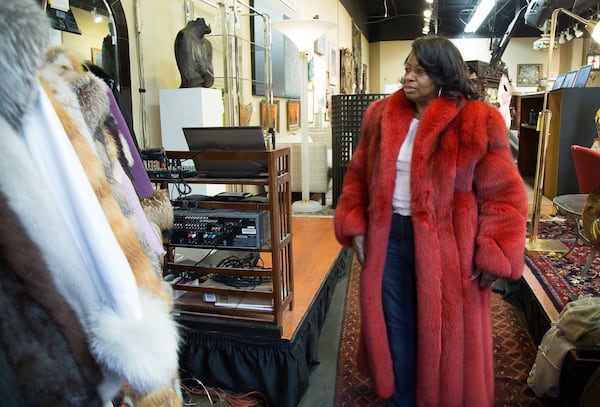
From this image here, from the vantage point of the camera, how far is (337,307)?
309 cm

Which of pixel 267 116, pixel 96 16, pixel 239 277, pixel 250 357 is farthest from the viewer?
pixel 267 116

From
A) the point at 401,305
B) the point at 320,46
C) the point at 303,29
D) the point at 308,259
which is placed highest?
the point at 320,46

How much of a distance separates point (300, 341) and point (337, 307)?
0.96 m

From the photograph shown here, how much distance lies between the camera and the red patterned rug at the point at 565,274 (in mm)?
2762

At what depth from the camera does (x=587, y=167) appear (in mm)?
3166

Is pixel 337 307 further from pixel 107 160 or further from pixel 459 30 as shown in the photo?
pixel 459 30

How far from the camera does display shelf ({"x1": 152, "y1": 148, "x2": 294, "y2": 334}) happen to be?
200 cm

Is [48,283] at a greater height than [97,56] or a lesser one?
lesser

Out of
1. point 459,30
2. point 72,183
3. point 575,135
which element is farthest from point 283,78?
point 459,30

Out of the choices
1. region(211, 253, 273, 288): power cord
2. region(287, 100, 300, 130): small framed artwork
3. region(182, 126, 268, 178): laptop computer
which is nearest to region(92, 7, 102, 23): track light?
region(182, 126, 268, 178): laptop computer

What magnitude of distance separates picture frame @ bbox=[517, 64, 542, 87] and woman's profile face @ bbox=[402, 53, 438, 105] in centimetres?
1480

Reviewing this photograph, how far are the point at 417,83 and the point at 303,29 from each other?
3423 millimetres

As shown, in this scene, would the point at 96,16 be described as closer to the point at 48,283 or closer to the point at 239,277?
the point at 239,277

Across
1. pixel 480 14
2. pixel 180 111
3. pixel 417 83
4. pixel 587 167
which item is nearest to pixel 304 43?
pixel 180 111
